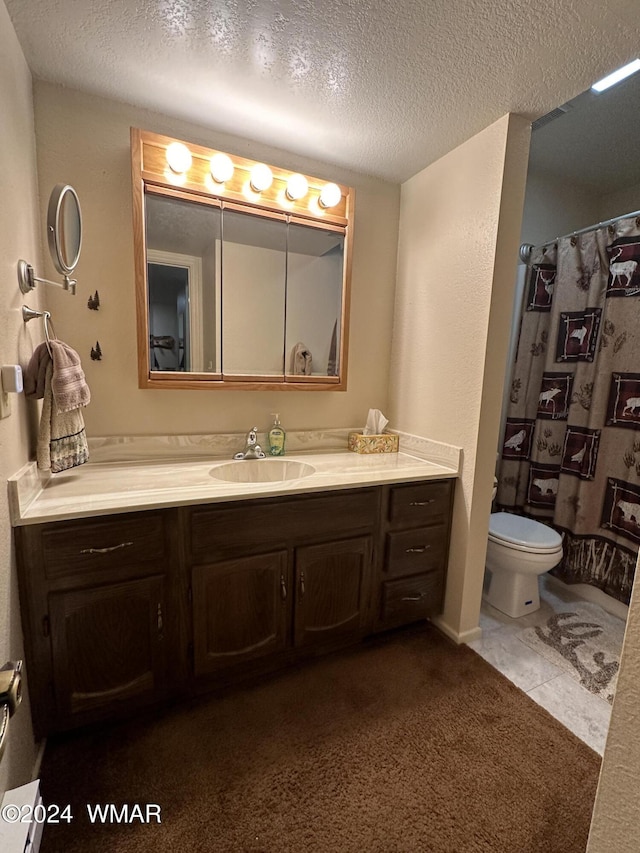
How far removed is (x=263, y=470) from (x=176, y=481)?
1.48ft

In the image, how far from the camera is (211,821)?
1100mm

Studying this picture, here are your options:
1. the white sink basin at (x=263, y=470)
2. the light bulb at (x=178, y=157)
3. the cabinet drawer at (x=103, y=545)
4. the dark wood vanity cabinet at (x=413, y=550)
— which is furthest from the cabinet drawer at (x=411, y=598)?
the light bulb at (x=178, y=157)

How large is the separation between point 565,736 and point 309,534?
45.2 inches

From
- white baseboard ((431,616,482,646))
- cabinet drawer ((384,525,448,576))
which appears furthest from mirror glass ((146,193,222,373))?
white baseboard ((431,616,482,646))

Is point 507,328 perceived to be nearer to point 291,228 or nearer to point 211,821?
point 291,228

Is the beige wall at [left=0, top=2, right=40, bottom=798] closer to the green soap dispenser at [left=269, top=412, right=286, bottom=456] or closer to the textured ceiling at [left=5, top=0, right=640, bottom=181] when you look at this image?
the textured ceiling at [left=5, top=0, right=640, bottom=181]

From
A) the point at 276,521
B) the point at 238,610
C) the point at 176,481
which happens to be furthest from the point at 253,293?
the point at 238,610

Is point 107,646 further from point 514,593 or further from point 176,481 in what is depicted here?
point 514,593

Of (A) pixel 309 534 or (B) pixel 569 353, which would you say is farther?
(B) pixel 569 353

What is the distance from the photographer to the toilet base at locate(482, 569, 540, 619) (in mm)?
2059

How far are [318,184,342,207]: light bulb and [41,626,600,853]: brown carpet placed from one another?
83.9 inches

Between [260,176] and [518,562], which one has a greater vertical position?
[260,176]

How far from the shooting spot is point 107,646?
1291 millimetres

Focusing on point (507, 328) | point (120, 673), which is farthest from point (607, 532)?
point (120, 673)
